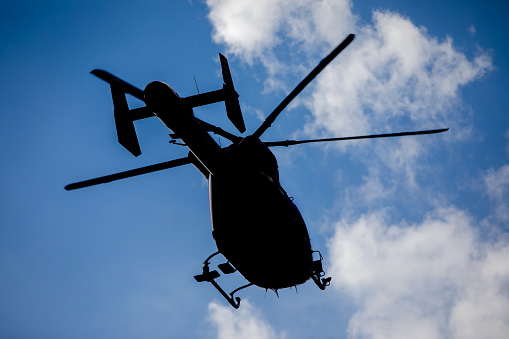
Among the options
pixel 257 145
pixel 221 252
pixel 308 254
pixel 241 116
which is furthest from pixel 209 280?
pixel 241 116

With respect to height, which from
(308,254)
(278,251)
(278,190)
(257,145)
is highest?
(257,145)

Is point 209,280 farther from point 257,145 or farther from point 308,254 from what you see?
point 257,145

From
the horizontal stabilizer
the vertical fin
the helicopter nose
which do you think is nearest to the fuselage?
the helicopter nose

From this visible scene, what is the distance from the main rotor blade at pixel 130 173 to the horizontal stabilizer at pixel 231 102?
6.05 ft

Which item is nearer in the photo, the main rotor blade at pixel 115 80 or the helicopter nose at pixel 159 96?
the helicopter nose at pixel 159 96

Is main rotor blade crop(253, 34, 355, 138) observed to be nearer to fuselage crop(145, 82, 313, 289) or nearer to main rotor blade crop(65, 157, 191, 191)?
fuselage crop(145, 82, 313, 289)

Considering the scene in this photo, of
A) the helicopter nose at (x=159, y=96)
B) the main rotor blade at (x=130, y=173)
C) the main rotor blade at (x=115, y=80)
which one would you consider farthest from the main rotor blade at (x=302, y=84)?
the main rotor blade at (x=115, y=80)

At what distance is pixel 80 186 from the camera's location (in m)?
8.88

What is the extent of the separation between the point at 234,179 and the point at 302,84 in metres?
2.91

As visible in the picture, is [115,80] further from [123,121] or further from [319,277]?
[319,277]

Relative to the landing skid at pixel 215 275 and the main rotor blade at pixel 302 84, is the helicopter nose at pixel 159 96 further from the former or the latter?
the landing skid at pixel 215 275

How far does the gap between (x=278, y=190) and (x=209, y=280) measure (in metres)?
3.16

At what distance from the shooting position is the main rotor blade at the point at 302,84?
6.28 metres

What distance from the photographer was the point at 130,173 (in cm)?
880
